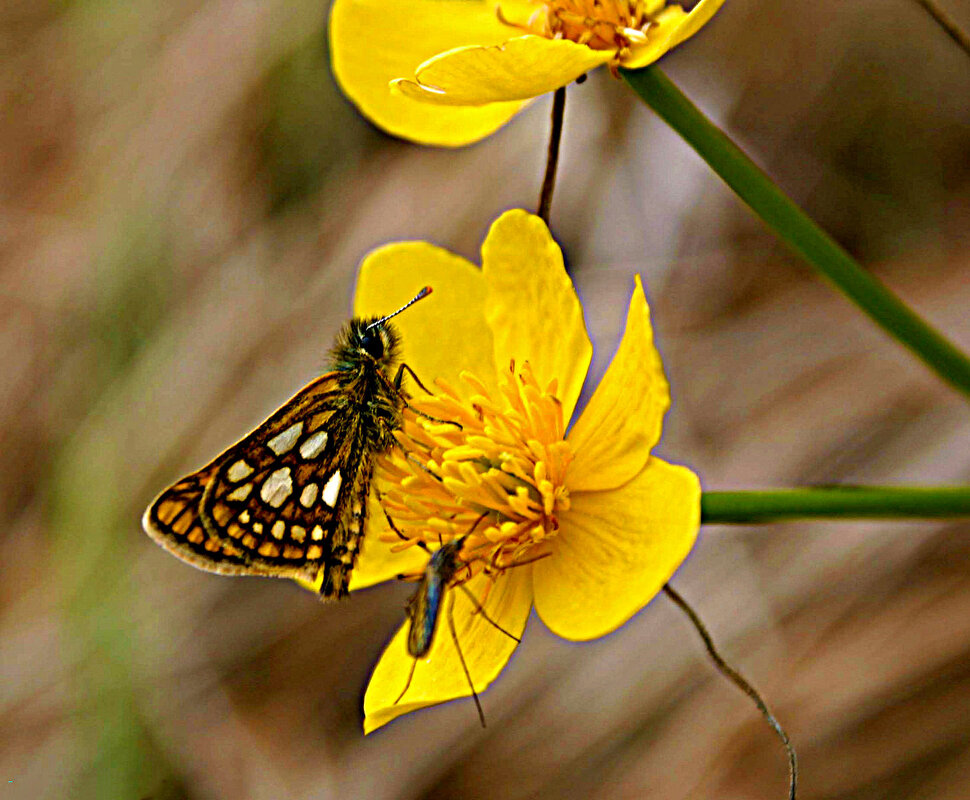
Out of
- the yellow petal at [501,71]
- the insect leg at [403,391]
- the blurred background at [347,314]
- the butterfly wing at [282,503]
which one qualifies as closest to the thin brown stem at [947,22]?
the yellow petal at [501,71]

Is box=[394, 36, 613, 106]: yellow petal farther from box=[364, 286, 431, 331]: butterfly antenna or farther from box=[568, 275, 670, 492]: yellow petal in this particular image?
box=[364, 286, 431, 331]: butterfly antenna

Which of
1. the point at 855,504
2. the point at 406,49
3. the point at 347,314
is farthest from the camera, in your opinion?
the point at 347,314

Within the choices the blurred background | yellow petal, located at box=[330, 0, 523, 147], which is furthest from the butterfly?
the blurred background

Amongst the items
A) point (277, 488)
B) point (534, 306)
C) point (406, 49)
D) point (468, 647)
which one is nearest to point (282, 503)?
point (277, 488)

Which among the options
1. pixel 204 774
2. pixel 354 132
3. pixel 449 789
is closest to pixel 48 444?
pixel 204 774

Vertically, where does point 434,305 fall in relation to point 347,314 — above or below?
above

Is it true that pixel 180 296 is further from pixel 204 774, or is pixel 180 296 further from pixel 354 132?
pixel 204 774

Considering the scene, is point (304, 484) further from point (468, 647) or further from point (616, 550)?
point (616, 550)
